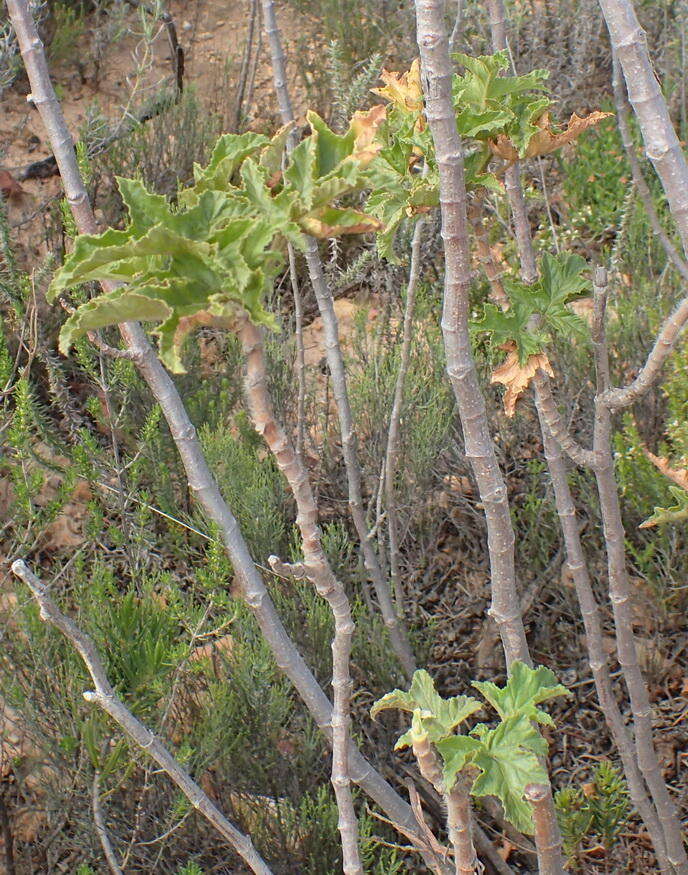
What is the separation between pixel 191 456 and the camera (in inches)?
44.7

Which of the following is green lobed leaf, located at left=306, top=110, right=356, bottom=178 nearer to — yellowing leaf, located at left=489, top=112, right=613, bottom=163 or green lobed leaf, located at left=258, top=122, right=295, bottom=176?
green lobed leaf, located at left=258, top=122, right=295, bottom=176

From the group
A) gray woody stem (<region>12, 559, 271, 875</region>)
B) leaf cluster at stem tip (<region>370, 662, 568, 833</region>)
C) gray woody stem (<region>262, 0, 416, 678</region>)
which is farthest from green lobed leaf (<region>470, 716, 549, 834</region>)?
gray woody stem (<region>262, 0, 416, 678</region>)

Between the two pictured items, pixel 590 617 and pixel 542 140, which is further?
pixel 590 617

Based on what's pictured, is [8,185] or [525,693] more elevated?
[8,185]

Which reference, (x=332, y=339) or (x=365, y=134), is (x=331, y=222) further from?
(x=332, y=339)

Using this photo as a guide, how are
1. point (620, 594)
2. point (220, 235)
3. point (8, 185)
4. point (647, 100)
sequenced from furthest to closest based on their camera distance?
point (8, 185), point (620, 594), point (647, 100), point (220, 235)

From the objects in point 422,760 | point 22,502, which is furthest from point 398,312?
point 422,760

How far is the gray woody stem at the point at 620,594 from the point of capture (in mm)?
1197

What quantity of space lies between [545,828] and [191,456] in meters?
0.65

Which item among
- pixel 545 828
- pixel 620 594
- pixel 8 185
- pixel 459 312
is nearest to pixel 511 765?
pixel 545 828

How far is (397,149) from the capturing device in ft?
3.43

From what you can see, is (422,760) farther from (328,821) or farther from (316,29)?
(316,29)

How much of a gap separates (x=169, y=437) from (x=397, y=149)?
199 cm

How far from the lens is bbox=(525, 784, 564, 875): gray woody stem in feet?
3.26
